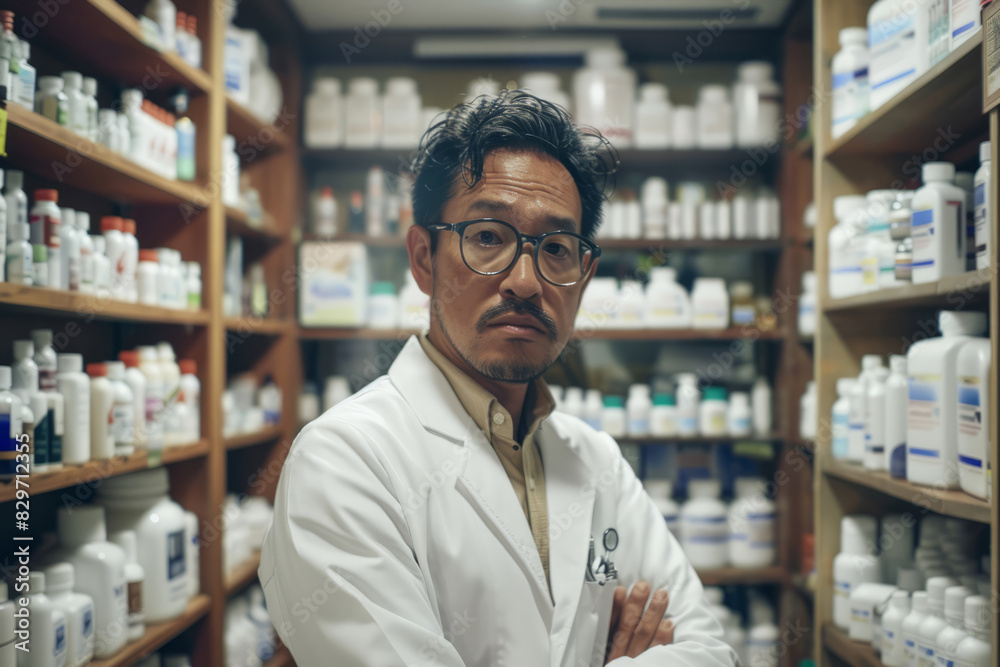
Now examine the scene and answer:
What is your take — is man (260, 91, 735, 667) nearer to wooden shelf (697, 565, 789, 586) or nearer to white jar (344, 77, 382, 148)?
wooden shelf (697, 565, 789, 586)

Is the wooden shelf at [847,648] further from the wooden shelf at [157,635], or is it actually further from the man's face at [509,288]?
the wooden shelf at [157,635]

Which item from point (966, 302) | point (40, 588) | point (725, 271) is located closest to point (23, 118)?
point (40, 588)

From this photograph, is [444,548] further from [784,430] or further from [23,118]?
[784,430]

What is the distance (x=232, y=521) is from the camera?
8.82ft

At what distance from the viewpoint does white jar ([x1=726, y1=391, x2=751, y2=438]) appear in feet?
10.6

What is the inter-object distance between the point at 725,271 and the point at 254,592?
8.90 ft

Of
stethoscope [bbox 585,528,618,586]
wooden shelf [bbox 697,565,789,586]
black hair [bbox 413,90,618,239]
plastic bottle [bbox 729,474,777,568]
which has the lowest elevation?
wooden shelf [bbox 697,565,789,586]

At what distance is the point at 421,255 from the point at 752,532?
8.05ft

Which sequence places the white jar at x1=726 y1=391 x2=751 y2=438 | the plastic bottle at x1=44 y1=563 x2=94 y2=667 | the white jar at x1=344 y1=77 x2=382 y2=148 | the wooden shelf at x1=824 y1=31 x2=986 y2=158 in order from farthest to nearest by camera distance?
the white jar at x1=344 y1=77 x2=382 y2=148 → the white jar at x1=726 y1=391 x2=751 y2=438 → the plastic bottle at x1=44 y1=563 x2=94 y2=667 → the wooden shelf at x1=824 y1=31 x2=986 y2=158

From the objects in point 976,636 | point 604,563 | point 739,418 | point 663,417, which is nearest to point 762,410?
point 739,418

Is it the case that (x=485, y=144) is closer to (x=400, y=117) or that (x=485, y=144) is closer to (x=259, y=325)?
(x=259, y=325)

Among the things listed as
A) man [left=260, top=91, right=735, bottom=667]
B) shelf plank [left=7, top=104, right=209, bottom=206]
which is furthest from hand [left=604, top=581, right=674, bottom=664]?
shelf plank [left=7, top=104, right=209, bottom=206]

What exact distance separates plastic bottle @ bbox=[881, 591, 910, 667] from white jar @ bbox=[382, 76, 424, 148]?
2653 millimetres

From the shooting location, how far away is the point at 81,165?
181cm
